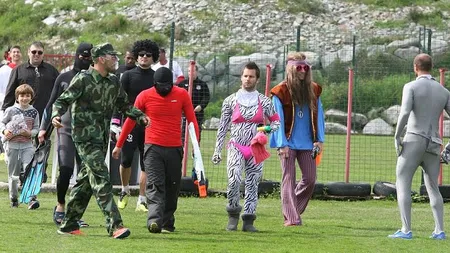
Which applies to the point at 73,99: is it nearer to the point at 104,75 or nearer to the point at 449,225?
the point at 104,75

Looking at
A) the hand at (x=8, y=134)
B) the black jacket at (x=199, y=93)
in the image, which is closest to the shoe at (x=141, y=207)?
the hand at (x=8, y=134)

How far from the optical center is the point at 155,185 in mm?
13641

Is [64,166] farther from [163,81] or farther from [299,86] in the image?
[299,86]

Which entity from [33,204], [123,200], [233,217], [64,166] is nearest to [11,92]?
[33,204]

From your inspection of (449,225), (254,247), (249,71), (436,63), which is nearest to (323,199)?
(449,225)

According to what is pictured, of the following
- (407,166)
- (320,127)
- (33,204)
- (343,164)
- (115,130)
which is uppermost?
(320,127)

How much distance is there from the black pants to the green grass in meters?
0.27

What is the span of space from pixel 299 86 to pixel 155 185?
2362 millimetres

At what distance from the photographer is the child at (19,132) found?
16.0 metres

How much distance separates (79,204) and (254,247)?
6.23 feet

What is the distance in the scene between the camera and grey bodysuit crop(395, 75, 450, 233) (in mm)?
13469

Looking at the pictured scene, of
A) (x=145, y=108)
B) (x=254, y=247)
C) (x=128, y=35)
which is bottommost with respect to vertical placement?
(x=254, y=247)

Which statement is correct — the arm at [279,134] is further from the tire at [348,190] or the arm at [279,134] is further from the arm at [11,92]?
the tire at [348,190]

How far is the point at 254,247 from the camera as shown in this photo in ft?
41.1
